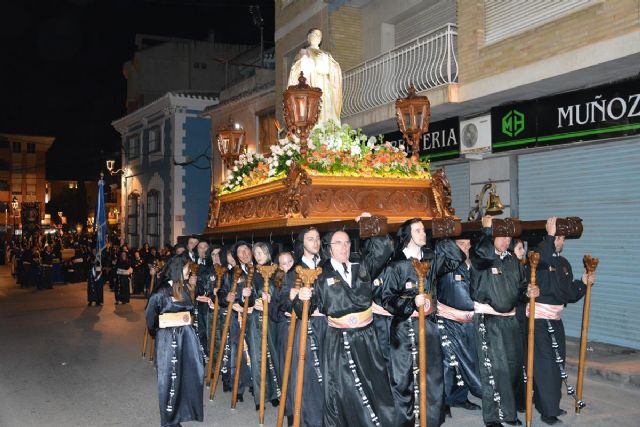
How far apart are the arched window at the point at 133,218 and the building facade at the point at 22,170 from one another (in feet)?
125

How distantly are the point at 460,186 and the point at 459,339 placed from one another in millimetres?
6480

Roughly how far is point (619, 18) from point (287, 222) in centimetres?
539

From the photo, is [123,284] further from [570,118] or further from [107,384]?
[570,118]

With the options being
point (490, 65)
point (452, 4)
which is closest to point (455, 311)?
point (490, 65)

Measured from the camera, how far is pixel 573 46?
28.8 ft

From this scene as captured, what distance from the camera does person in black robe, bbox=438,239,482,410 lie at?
22.0 feet

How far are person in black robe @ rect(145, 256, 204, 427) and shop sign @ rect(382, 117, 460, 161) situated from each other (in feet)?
24.1

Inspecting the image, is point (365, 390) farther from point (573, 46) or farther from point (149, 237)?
→ point (149, 237)

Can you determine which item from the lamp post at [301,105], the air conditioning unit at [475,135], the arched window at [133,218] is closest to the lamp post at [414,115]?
the lamp post at [301,105]

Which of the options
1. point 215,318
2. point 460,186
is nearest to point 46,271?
point 460,186

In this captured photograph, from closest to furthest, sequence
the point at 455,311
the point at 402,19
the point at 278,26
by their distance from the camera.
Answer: the point at 455,311 < the point at 402,19 < the point at 278,26

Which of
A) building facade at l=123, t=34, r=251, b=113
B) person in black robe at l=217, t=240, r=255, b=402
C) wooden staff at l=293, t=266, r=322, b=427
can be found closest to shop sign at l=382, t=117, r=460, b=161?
person in black robe at l=217, t=240, r=255, b=402

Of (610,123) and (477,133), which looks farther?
(477,133)

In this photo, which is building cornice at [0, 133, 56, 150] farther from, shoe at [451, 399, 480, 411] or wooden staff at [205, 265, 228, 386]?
shoe at [451, 399, 480, 411]
